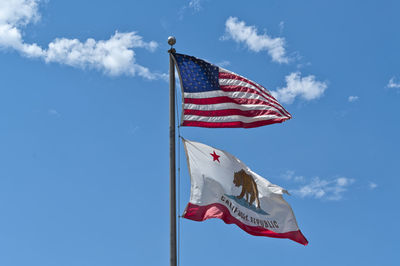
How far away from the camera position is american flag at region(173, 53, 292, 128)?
2017cm

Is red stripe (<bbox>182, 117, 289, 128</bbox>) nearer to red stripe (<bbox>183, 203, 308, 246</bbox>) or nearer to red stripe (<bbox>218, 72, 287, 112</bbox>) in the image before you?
red stripe (<bbox>218, 72, 287, 112</bbox>)

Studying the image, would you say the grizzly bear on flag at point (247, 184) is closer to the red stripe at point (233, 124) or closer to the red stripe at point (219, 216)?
the red stripe at point (219, 216)

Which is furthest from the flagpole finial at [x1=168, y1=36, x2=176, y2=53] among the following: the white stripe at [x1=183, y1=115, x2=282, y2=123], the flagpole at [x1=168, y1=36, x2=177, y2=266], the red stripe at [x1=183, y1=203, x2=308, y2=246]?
the red stripe at [x1=183, y1=203, x2=308, y2=246]

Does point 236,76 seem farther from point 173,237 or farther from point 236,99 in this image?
point 173,237

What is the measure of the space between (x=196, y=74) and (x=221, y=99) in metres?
1.19

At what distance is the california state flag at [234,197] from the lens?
19.2 m

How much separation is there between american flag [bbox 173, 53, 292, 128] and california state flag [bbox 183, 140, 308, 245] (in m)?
1.03

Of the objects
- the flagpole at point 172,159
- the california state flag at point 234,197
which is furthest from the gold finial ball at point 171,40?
the california state flag at point 234,197

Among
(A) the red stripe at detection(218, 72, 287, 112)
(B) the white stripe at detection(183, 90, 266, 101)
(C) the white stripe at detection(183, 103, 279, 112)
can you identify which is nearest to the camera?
(C) the white stripe at detection(183, 103, 279, 112)

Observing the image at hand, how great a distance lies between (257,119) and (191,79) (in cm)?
262

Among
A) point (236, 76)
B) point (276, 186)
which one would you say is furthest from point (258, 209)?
point (236, 76)

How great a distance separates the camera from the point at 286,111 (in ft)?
70.3

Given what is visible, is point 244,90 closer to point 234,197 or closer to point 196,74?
point 196,74

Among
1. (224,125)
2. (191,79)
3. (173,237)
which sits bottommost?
(173,237)
